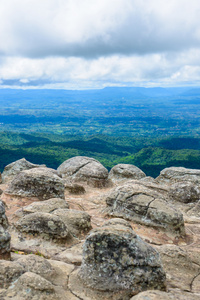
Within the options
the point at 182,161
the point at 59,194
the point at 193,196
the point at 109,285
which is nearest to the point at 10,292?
the point at 109,285

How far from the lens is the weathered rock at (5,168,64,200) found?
15930mm

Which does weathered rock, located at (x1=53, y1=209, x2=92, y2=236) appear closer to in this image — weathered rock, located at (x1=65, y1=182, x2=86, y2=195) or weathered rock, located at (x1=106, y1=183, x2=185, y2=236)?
weathered rock, located at (x1=106, y1=183, x2=185, y2=236)

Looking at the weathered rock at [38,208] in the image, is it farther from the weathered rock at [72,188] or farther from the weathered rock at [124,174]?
the weathered rock at [124,174]

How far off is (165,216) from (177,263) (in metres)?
3.92

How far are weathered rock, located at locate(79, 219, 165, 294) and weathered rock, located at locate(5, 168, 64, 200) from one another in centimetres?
902

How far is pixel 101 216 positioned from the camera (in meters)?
14.8

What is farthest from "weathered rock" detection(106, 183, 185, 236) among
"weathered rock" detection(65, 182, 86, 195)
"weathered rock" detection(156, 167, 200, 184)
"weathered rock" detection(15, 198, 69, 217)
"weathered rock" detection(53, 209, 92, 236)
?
"weathered rock" detection(156, 167, 200, 184)

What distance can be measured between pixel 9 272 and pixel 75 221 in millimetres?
5288

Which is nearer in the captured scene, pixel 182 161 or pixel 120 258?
pixel 120 258

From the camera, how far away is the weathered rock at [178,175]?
80.1ft

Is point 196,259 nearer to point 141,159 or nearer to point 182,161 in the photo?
point 182,161

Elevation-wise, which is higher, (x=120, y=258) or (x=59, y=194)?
(x=120, y=258)

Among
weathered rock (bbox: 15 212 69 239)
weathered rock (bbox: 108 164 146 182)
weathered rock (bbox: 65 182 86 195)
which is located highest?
weathered rock (bbox: 15 212 69 239)

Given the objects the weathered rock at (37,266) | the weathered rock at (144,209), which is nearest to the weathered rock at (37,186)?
the weathered rock at (144,209)
